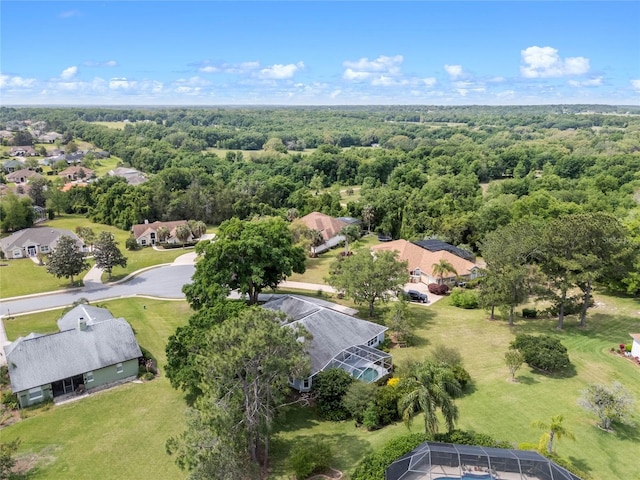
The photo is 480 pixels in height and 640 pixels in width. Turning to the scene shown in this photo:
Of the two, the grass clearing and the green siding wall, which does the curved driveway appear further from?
the grass clearing

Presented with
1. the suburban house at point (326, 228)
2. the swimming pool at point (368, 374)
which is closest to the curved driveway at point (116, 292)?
the suburban house at point (326, 228)

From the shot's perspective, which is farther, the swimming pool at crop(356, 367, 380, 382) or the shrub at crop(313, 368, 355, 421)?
the swimming pool at crop(356, 367, 380, 382)

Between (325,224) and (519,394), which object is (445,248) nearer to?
(325,224)

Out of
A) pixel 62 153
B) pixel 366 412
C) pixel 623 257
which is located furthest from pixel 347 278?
pixel 62 153

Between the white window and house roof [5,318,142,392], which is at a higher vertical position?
house roof [5,318,142,392]

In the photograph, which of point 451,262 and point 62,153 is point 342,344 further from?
point 62,153

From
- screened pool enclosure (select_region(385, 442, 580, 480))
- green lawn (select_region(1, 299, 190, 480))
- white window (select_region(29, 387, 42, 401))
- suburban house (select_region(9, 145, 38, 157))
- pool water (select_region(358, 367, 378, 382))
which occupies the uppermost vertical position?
suburban house (select_region(9, 145, 38, 157))

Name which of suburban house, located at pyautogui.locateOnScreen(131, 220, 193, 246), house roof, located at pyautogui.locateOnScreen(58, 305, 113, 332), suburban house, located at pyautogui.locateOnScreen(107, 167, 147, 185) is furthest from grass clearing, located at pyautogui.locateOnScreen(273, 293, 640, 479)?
suburban house, located at pyautogui.locateOnScreen(107, 167, 147, 185)
